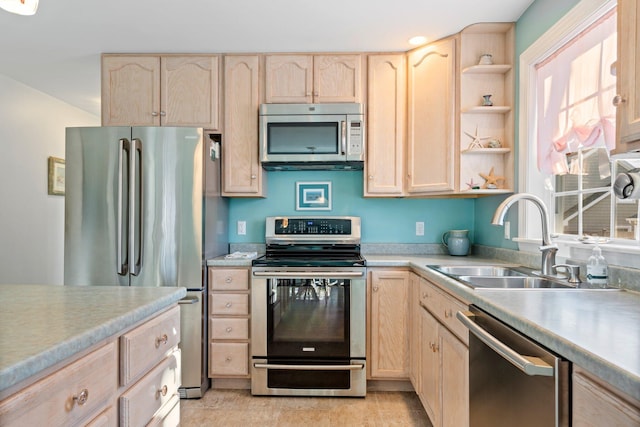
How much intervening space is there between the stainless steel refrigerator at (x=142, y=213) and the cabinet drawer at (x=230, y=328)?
3.9 inches

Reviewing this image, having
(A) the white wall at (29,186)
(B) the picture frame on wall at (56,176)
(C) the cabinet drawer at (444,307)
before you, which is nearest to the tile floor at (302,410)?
(C) the cabinet drawer at (444,307)

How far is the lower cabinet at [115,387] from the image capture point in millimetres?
705

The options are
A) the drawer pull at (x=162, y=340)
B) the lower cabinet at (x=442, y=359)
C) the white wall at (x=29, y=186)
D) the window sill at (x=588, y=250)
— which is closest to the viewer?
the drawer pull at (x=162, y=340)

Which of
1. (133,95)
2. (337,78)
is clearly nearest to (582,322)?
(337,78)

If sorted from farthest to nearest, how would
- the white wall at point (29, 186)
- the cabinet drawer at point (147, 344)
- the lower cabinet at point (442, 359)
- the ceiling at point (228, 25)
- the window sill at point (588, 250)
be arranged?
1. the white wall at point (29, 186)
2. the ceiling at point (228, 25)
3. the lower cabinet at point (442, 359)
4. the window sill at point (588, 250)
5. the cabinet drawer at point (147, 344)

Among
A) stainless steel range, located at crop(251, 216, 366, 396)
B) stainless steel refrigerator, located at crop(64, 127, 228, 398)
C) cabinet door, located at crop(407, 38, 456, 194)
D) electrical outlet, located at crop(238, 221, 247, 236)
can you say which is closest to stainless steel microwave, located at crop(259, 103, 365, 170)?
cabinet door, located at crop(407, 38, 456, 194)

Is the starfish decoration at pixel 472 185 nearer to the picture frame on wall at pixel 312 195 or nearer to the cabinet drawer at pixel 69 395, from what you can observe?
the picture frame on wall at pixel 312 195

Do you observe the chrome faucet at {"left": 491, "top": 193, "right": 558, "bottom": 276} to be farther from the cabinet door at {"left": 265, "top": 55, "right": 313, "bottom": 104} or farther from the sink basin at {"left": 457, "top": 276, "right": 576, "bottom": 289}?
the cabinet door at {"left": 265, "top": 55, "right": 313, "bottom": 104}

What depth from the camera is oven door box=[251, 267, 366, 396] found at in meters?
2.45

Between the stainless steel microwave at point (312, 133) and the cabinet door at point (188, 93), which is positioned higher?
the cabinet door at point (188, 93)

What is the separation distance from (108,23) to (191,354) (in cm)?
219

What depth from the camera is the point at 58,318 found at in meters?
0.94

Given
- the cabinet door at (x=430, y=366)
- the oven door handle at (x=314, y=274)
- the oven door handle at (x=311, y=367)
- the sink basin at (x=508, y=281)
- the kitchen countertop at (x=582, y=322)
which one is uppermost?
the kitchen countertop at (x=582, y=322)

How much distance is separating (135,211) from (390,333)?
1.85 meters
